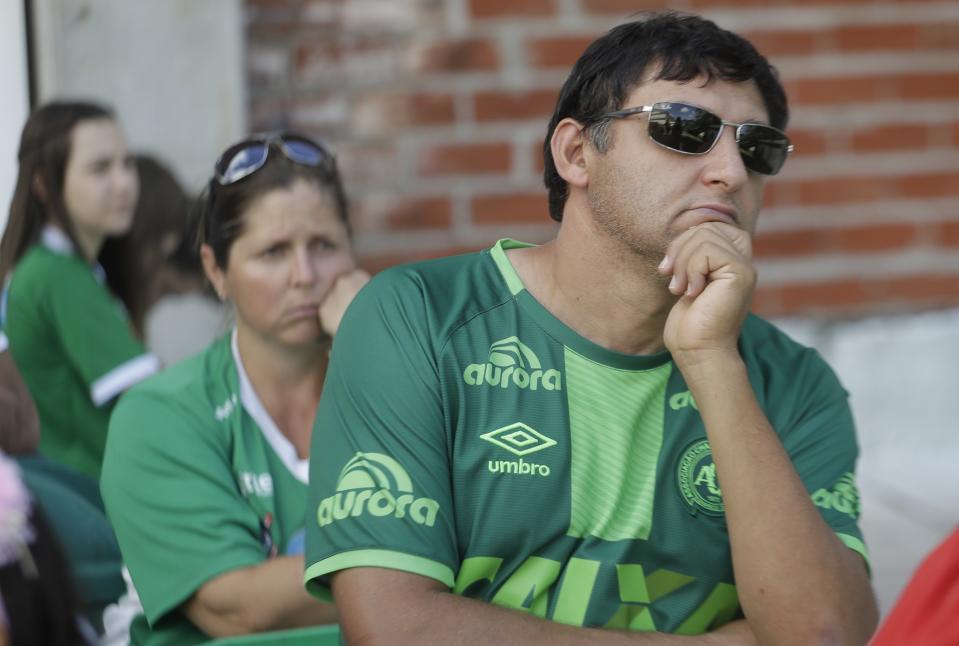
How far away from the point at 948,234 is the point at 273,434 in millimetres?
3578

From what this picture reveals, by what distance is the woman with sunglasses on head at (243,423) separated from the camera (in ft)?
9.28

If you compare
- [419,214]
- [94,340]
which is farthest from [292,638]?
[419,214]

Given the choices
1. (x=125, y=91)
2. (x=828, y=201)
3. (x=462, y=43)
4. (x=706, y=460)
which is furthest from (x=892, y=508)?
(x=125, y=91)

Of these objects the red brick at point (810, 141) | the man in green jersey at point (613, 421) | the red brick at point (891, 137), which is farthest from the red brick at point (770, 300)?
the man in green jersey at point (613, 421)

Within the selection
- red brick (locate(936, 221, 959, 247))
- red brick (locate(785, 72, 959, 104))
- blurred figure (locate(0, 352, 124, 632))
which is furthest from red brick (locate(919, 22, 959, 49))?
blurred figure (locate(0, 352, 124, 632))

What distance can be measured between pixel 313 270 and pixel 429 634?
4.00ft

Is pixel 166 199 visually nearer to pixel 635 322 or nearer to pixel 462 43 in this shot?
pixel 462 43

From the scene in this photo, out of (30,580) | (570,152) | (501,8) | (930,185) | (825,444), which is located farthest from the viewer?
(930,185)

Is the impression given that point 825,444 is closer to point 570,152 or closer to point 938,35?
point 570,152

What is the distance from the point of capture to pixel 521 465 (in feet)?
8.58

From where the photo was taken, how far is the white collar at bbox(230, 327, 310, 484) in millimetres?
3107

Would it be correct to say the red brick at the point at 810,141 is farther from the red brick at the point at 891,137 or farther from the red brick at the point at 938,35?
the red brick at the point at 938,35

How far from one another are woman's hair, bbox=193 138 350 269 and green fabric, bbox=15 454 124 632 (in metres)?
0.66

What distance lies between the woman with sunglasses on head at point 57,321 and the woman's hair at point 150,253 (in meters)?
0.55
